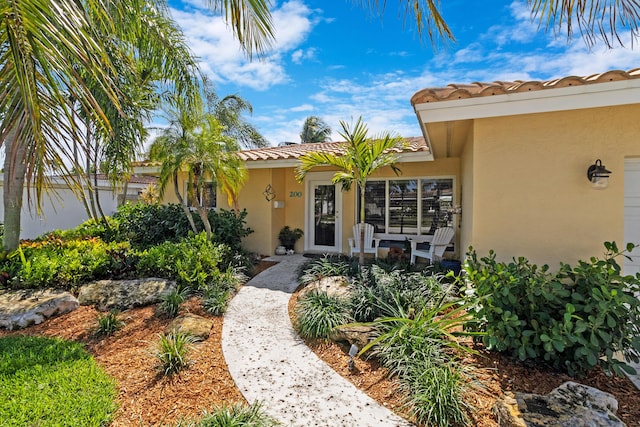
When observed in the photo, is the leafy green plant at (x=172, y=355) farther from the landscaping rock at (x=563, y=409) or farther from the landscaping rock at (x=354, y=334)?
the landscaping rock at (x=563, y=409)

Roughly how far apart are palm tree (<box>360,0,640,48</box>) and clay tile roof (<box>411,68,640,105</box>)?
130 cm

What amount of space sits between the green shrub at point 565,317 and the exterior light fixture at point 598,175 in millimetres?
1068

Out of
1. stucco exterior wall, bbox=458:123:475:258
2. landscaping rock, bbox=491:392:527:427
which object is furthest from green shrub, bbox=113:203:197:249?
landscaping rock, bbox=491:392:527:427

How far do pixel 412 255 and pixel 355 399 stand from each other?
525cm

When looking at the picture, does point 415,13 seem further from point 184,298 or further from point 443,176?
point 443,176

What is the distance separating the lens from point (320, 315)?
4531mm

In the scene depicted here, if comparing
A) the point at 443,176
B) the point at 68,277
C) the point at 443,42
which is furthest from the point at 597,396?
the point at 68,277

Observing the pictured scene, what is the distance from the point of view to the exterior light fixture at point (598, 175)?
414 centimetres

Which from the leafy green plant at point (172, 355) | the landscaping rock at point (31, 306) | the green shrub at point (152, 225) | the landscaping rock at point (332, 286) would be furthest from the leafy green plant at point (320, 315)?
the green shrub at point (152, 225)

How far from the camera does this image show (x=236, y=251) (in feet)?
27.3

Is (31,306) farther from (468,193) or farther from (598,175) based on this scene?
(598,175)

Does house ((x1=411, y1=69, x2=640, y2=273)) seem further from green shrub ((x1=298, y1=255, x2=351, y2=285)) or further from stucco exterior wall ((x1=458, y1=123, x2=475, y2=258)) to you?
green shrub ((x1=298, y1=255, x2=351, y2=285))

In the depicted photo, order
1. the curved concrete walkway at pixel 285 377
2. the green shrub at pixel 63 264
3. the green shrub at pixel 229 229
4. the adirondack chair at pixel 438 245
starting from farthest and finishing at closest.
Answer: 1. the green shrub at pixel 229 229
2. the adirondack chair at pixel 438 245
3. the green shrub at pixel 63 264
4. the curved concrete walkway at pixel 285 377

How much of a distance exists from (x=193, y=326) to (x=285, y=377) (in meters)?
1.74
